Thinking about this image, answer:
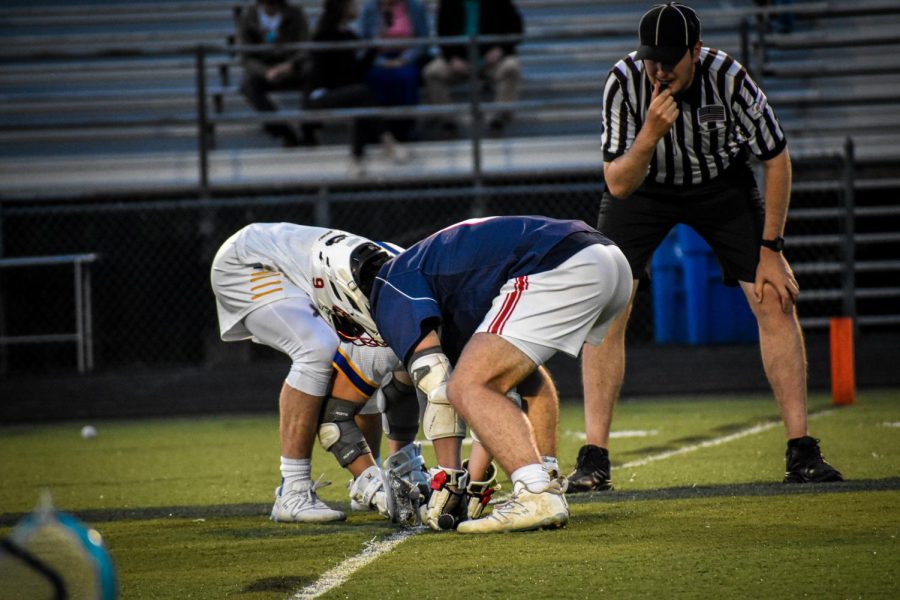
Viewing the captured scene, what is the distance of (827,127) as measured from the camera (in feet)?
40.9

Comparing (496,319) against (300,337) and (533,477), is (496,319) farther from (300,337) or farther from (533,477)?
(300,337)

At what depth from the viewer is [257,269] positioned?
5.53 m

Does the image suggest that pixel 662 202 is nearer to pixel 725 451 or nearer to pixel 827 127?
pixel 725 451

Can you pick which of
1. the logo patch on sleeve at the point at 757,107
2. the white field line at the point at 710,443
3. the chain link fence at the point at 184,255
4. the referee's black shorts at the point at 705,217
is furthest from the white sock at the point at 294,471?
the chain link fence at the point at 184,255

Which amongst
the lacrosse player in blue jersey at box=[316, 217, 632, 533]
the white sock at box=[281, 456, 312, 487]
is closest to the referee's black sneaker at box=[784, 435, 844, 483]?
the lacrosse player in blue jersey at box=[316, 217, 632, 533]

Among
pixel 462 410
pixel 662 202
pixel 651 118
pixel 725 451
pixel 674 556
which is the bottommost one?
pixel 725 451

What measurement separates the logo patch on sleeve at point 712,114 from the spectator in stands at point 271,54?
7237 mm

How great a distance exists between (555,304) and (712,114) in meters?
1.55

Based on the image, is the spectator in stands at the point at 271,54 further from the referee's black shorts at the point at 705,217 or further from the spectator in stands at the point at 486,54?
the referee's black shorts at the point at 705,217

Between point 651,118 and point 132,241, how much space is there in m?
7.58

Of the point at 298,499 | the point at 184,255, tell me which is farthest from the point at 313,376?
the point at 184,255

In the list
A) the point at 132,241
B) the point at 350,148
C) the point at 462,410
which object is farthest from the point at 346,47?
the point at 462,410

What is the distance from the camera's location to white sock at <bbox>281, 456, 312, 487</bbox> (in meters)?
5.09

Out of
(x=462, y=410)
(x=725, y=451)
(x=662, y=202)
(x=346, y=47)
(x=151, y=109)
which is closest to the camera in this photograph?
(x=462, y=410)
